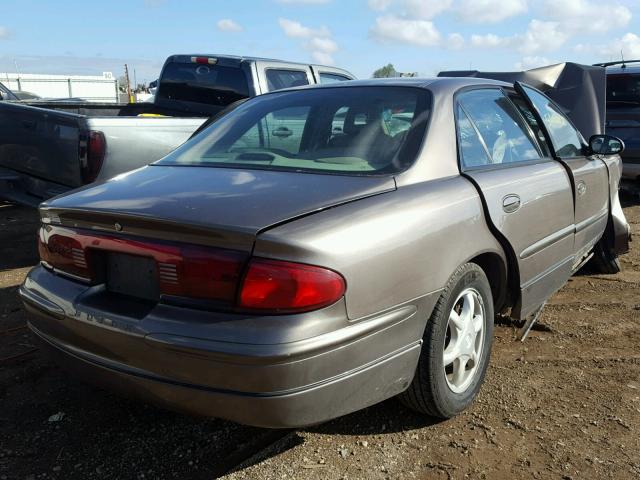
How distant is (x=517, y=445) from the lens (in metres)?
2.65

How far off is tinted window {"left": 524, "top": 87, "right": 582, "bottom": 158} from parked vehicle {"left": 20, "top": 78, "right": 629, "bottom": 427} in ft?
2.03

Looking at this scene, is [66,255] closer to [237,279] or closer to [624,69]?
[237,279]

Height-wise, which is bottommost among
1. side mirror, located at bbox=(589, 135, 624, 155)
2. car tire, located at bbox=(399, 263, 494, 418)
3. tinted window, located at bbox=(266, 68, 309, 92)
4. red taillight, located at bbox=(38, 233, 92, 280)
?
car tire, located at bbox=(399, 263, 494, 418)

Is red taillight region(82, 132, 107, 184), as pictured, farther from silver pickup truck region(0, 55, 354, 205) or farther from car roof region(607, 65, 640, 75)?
car roof region(607, 65, 640, 75)

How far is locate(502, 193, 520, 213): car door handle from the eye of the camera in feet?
9.76

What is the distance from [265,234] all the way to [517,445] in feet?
5.03

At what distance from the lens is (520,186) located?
3166mm

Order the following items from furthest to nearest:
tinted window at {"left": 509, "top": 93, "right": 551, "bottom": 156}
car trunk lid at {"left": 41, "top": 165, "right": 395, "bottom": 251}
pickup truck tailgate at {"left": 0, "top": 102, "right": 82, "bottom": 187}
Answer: pickup truck tailgate at {"left": 0, "top": 102, "right": 82, "bottom": 187} → tinted window at {"left": 509, "top": 93, "right": 551, "bottom": 156} → car trunk lid at {"left": 41, "top": 165, "right": 395, "bottom": 251}

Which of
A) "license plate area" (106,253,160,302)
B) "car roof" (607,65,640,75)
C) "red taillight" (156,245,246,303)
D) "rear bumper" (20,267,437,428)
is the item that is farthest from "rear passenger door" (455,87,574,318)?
"car roof" (607,65,640,75)

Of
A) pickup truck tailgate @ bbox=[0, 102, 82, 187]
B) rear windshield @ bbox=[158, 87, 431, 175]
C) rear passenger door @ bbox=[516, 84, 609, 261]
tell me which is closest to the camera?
rear windshield @ bbox=[158, 87, 431, 175]

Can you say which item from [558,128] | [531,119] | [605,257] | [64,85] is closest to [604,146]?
[558,128]

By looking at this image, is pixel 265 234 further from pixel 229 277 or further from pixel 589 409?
pixel 589 409

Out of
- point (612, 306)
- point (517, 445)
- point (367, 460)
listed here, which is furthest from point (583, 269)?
point (367, 460)

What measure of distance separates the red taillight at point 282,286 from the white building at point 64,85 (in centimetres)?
2479
